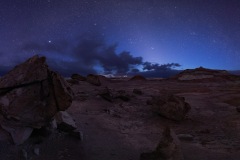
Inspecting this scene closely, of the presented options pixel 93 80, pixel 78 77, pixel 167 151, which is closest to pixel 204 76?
pixel 78 77

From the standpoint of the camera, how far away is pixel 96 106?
556 inches

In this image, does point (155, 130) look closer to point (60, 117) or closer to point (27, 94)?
point (60, 117)

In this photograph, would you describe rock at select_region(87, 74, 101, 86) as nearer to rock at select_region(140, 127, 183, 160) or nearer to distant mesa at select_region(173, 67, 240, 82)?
rock at select_region(140, 127, 183, 160)

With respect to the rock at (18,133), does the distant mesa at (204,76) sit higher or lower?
higher

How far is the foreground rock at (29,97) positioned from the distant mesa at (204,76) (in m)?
34.2

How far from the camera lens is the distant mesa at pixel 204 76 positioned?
39.3 meters

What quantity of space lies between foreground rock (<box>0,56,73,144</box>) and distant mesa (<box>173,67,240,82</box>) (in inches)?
1346

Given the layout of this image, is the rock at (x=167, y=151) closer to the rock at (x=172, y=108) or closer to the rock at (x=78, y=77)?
the rock at (x=172, y=108)

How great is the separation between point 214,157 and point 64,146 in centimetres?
446

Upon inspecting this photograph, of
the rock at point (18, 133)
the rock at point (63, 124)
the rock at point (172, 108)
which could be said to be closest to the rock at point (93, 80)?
the rock at point (172, 108)

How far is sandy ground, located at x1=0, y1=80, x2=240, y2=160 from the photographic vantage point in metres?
7.48

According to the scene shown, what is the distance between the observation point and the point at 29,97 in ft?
23.7

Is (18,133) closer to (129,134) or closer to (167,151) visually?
(167,151)

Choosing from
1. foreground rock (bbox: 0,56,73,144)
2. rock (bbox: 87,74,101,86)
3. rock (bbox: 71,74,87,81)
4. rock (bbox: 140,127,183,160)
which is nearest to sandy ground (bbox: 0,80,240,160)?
foreground rock (bbox: 0,56,73,144)
